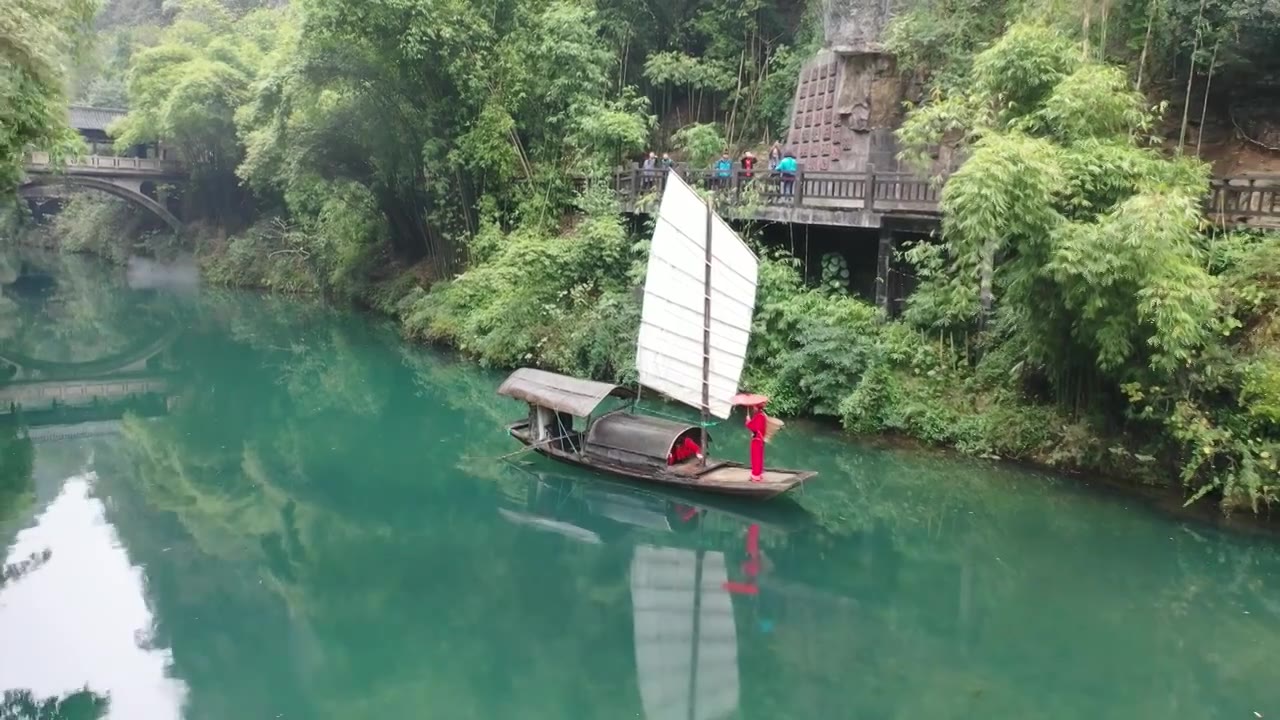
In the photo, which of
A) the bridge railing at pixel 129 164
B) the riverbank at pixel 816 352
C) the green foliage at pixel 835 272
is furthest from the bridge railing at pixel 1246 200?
the bridge railing at pixel 129 164

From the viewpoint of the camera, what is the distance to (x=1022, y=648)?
645 centimetres

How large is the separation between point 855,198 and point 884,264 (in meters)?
0.88

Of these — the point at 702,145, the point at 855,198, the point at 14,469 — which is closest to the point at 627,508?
the point at 855,198

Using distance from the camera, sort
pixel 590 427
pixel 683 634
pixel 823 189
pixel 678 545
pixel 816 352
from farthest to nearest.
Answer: pixel 823 189, pixel 816 352, pixel 590 427, pixel 678 545, pixel 683 634

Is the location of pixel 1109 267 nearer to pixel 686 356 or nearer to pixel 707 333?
pixel 707 333

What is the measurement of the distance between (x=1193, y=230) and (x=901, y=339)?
3.16 metres

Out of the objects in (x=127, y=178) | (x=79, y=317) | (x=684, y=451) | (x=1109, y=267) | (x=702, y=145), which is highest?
(x=702, y=145)

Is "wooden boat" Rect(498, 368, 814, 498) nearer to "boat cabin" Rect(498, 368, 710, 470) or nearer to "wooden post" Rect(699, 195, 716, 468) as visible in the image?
"boat cabin" Rect(498, 368, 710, 470)

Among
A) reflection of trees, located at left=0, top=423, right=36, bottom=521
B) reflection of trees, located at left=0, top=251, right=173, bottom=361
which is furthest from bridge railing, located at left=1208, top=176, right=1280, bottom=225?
reflection of trees, located at left=0, top=251, right=173, bottom=361

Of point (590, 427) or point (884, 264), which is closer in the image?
point (590, 427)

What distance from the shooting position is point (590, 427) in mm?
9805

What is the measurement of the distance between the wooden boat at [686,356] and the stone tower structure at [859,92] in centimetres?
586

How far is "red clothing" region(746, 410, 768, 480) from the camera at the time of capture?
8516 millimetres

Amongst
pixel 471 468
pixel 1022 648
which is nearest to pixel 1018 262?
pixel 1022 648
